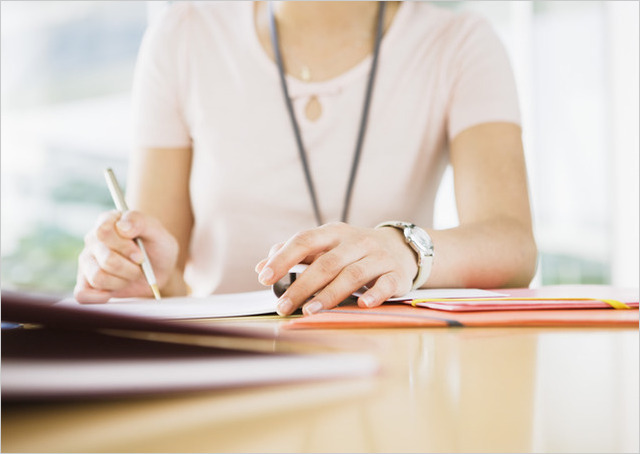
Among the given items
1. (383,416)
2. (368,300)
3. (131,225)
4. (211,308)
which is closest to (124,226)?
(131,225)

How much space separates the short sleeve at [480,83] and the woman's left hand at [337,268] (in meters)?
0.53

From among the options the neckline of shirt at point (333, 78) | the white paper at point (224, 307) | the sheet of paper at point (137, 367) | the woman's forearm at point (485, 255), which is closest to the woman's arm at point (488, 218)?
the woman's forearm at point (485, 255)

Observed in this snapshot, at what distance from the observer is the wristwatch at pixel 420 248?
2.15 ft

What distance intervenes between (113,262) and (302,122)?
51cm

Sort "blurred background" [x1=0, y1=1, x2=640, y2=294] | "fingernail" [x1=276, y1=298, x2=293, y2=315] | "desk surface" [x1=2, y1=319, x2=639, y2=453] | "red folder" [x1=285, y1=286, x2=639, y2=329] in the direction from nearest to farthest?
"desk surface" [x1=2, y1=319, x2=639, y2=453]
"red folder" [x1=285, y1=286, x2=639, y2=329]
"fingernail" [x1=276, y1=298, x2=293, y2=315]
"blurred background" [x1=0, y1=1, x2=640, y2=294]

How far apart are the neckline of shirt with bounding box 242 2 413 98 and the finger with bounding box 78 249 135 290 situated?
1.71ft

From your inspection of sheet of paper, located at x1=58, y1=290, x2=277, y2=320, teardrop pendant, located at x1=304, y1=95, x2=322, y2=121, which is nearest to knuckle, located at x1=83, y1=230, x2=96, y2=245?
sheet of paper, located at x1=58, y1=290, x2=277, y2=320

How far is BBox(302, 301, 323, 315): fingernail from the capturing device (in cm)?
53

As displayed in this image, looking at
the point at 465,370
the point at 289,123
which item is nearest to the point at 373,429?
the point at 465,370

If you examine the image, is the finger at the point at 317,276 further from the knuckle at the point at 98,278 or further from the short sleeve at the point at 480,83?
the short sleeve at the point at 480,83

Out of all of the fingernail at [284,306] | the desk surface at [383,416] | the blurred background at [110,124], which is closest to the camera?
the desk surface at [383,416]

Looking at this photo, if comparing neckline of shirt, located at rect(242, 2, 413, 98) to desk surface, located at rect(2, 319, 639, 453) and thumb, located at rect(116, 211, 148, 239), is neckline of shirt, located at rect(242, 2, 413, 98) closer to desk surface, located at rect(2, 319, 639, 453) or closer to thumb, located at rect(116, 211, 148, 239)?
thumb, located at rect(116, 211, 148, 239)

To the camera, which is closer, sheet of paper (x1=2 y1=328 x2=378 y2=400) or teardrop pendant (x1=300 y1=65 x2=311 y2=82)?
sheet of paper (x1=2 y1=328 x2=378 y2=400)

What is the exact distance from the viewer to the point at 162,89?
3.92 feet
